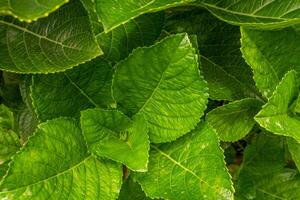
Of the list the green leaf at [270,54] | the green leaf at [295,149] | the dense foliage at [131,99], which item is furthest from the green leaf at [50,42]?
the green leaf at [295,149]

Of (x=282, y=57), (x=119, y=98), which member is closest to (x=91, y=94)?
(x=119, y=98)

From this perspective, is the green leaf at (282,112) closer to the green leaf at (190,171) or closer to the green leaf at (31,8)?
the green leaf at (190,171)

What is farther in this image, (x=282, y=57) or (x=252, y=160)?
(x=252, y=160)

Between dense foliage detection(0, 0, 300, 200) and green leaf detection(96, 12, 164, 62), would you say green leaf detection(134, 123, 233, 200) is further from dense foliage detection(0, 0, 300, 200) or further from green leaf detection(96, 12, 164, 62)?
green leaf detection(96, 12, 164, 62)

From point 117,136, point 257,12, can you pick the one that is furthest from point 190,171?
point 257,12

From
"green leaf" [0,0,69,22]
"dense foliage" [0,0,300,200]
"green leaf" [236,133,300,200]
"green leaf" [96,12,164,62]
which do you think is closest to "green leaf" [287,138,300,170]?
"dense foliage" [0,0,300,200]

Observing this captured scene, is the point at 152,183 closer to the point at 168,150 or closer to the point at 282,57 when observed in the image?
the point at 168,150

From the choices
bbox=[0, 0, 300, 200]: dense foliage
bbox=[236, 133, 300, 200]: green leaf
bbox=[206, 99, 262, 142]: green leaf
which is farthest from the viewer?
bbox=[236, 133, 300, 200]: green leaf
